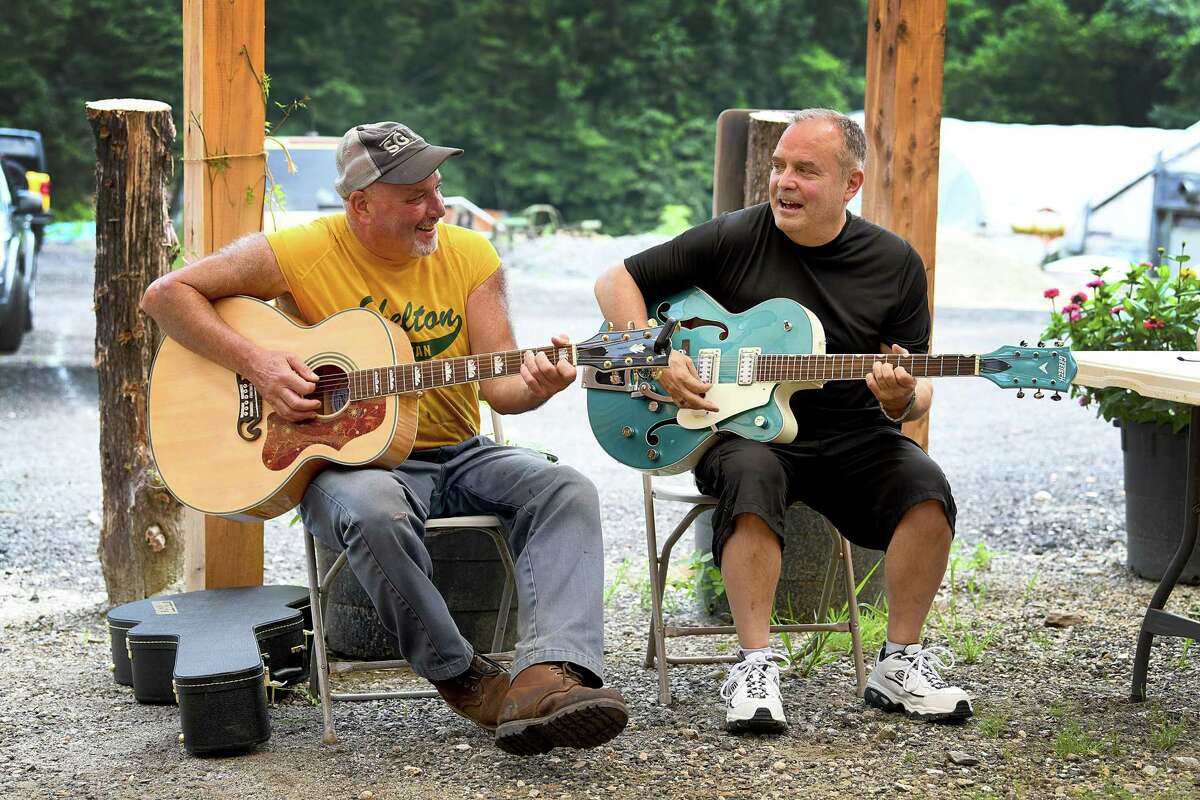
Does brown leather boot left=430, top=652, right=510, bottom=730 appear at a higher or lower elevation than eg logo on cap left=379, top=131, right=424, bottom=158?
lower

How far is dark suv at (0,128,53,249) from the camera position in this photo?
1097 centimetres

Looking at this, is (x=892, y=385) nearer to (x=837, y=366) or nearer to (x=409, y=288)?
(x=837, y=366)

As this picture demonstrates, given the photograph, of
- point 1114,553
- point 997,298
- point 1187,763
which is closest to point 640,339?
point 1187,763

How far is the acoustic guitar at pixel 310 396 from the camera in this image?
327 cm

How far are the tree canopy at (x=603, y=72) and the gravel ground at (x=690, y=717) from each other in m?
16.7

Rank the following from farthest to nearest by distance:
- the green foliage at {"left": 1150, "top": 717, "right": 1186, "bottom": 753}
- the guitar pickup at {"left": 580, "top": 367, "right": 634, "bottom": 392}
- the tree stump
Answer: the tree stump → the guitar pickup at {"left": 580, "top": 367, "right": 634, "bottom": 392} → the green foliage at {"left": 1150, "top": 717, "right": 1186, "bottom": 753}

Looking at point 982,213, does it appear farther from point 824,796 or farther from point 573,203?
point 824,796

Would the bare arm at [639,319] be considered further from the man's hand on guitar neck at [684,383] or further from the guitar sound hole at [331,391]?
the guitar sound hole at [331,391]

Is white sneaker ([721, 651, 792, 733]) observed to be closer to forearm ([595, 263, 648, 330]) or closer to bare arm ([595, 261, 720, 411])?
bare arm ([595, 261, 720, 411])

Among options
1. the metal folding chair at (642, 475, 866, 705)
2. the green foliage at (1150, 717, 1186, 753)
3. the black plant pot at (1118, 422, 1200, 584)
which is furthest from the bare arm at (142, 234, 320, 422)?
the black plant pot at (1118, 422, 1200, 584)

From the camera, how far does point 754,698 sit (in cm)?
329

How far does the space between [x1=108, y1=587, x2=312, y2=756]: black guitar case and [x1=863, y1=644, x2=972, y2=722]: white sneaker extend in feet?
4.81

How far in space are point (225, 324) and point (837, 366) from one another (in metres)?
1.49

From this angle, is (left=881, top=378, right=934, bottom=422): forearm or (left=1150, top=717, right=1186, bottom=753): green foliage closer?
(left=1150, top=717, right=1186, bottom=753): green foliage
